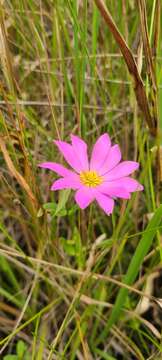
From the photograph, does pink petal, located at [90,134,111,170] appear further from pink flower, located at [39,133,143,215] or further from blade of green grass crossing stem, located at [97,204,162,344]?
blade of green grass crossing stem, located at [97,204,162,344]

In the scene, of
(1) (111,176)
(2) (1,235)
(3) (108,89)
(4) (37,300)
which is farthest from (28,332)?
(3) (108,89)

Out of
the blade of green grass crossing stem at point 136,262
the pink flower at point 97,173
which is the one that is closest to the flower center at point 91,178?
the pink flower at point 97,173

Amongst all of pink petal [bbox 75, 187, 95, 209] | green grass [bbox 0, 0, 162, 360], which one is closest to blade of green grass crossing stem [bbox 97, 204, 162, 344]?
green grass [bbox 0, 0, 162, 360]

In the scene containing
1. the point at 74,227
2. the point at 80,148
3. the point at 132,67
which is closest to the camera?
the point at 132,67

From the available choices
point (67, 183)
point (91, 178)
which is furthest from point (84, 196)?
point (91, 178)

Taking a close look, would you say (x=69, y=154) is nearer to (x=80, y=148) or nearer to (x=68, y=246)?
(x=80, y=148)
